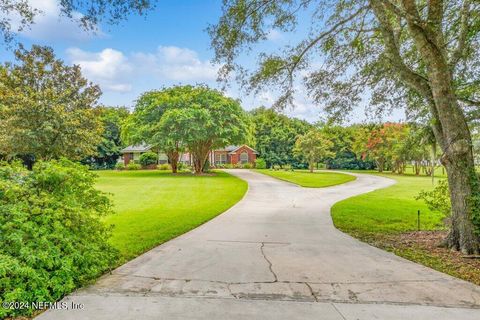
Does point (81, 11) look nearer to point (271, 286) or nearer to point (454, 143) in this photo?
point (271, 286)

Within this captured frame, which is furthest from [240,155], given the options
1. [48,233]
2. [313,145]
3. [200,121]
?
[48,233]

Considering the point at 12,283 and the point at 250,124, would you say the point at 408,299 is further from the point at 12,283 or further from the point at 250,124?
the point at 250,124

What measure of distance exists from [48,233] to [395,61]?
6880 millimetres

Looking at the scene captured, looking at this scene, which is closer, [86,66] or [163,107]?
[86,66]

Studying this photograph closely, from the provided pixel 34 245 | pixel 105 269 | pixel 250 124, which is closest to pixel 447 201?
pixel 105 269

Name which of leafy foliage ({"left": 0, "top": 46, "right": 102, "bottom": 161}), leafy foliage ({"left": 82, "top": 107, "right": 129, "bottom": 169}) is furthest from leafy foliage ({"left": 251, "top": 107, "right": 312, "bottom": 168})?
leafy foliage ({"left": 0, "top": 46, "right": 102, "bottom": 161})

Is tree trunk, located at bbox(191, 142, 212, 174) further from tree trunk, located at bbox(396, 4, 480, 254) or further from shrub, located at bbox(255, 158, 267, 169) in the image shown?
tree trunk, located at bbox(396, 4, 480, 254)

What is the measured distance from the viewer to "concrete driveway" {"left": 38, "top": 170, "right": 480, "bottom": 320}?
3287 mm

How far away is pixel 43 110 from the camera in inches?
842

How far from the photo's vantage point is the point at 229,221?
934cm

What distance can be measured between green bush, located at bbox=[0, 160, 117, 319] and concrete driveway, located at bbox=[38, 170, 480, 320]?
0.25 metres

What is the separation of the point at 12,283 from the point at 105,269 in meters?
1.35

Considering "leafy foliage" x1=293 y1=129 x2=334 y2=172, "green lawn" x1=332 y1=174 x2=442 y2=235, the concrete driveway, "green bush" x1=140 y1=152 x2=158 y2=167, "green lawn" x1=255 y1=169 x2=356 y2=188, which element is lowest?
"green lawn" x1=332 y1=174 x2=442 y2=235

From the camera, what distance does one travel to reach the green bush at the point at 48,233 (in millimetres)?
3299
